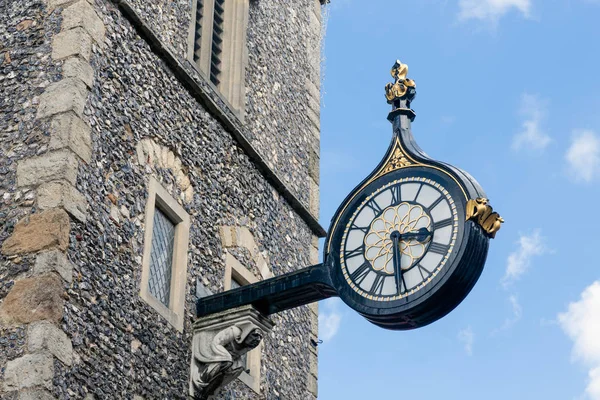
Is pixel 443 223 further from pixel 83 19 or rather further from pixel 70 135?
A: pixel 83 19

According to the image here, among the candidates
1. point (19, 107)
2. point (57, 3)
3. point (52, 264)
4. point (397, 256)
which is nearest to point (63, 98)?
point (19, 107)

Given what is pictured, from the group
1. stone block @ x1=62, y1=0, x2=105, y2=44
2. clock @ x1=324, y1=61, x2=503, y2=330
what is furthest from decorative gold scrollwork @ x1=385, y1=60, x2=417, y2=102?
stone block @ x1=62, y1=0, x2=105, y2=44

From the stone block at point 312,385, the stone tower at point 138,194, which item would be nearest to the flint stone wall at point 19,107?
the stone tower at point 138,194

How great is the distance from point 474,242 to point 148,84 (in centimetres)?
333

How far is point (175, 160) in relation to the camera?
437 inches

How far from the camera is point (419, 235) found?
10102 mm

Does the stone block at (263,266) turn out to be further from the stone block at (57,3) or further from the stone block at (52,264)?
the stone block at (52,264)

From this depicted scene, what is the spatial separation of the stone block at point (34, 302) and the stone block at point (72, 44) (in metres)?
2.08

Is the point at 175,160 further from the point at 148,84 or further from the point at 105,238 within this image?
the point at 105,238

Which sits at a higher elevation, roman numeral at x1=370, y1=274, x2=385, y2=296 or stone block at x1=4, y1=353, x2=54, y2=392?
roman numeral at x1=370, y1=274, x2=385, y2=296

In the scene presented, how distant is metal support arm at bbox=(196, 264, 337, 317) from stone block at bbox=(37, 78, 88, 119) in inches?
87.5

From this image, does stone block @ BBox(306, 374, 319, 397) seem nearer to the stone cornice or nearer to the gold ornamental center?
the stone cornice

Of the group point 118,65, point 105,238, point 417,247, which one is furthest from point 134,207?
point 417,247

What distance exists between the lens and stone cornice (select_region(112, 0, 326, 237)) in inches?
434
